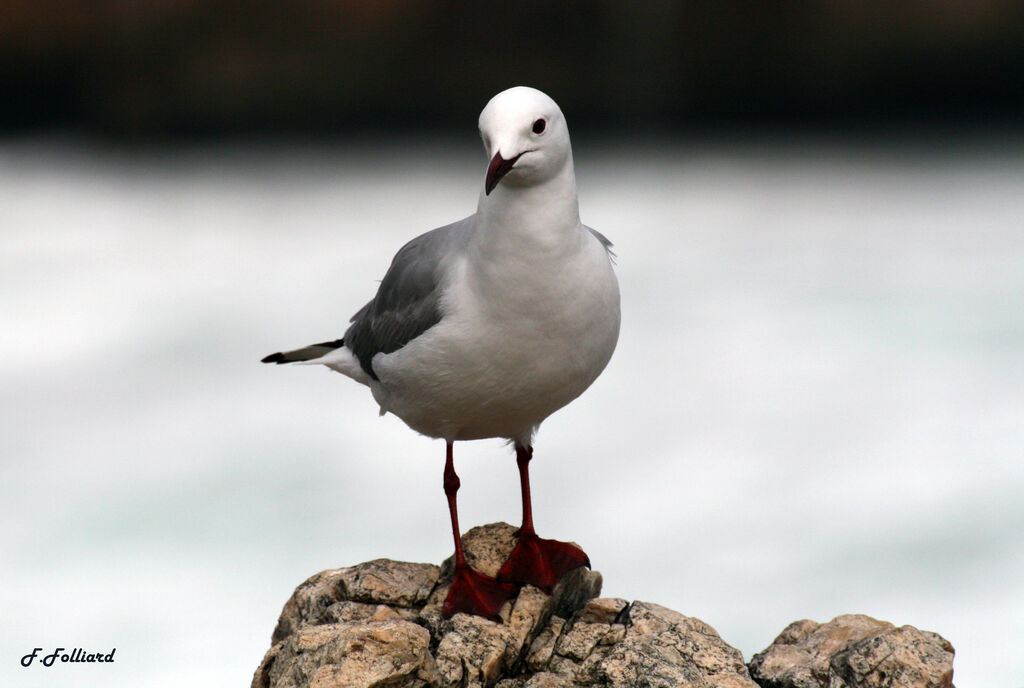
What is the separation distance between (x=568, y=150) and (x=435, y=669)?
1620mm

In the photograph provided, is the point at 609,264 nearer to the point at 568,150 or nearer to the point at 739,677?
the point at 568,150

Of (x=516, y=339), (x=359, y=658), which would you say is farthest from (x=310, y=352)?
(x=359, y=658)

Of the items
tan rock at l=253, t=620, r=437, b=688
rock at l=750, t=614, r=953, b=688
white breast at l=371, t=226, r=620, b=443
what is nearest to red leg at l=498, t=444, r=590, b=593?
white breast at l=371, t=226, r=620, b=443

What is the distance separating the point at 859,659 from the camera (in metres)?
3.81

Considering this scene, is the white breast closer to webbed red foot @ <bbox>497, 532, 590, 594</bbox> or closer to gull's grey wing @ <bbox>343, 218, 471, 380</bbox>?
gull's grey wing @ <bbox>343, 218, 471, 380</bbox>

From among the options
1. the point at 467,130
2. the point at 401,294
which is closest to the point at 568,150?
the point at 401,294

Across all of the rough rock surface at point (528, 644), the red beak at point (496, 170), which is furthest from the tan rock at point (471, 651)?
the red beak at point (496, 170)

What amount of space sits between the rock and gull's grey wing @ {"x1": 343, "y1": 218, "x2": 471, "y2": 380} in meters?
1.57

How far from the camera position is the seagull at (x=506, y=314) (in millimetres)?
3729

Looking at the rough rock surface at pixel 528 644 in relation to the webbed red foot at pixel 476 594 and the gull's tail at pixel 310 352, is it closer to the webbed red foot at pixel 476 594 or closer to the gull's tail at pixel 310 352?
the webbed red foot at pixel 476 594

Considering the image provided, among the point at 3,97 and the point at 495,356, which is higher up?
the point at 3,97

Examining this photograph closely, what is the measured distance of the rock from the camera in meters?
3.75

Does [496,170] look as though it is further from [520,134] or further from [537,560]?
[537,560]

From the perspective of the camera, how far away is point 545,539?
459cm
